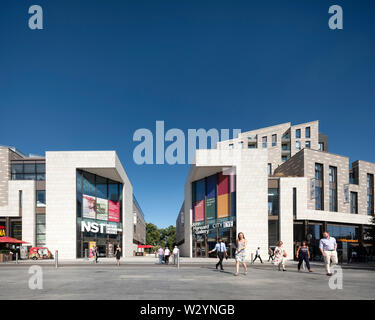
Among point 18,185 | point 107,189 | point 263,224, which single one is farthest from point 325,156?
point 18,185

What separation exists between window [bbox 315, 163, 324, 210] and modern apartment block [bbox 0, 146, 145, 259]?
2652cm

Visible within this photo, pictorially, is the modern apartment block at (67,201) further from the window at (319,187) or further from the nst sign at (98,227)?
the window at (319,187)

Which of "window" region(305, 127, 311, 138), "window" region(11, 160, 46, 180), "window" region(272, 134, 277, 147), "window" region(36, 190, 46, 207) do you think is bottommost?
"window" region(36, 190, 46, 207)

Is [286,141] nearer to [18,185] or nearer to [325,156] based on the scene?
[325,156]

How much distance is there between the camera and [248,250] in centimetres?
3588

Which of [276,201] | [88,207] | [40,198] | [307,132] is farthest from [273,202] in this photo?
[307,132]

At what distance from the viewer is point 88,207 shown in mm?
38719

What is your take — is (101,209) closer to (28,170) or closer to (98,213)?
(98,213)

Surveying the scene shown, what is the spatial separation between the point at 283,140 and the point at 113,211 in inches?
1623

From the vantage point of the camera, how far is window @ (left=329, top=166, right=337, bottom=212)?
45812 millimetres

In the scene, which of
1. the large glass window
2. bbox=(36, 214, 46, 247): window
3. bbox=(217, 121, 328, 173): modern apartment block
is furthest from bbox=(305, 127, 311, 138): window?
bbox=(36, 214, 46, 247): window

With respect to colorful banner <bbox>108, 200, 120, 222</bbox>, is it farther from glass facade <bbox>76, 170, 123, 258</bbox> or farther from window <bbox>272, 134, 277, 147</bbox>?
window <bbox>272, 134, 277, 147</bbox>
